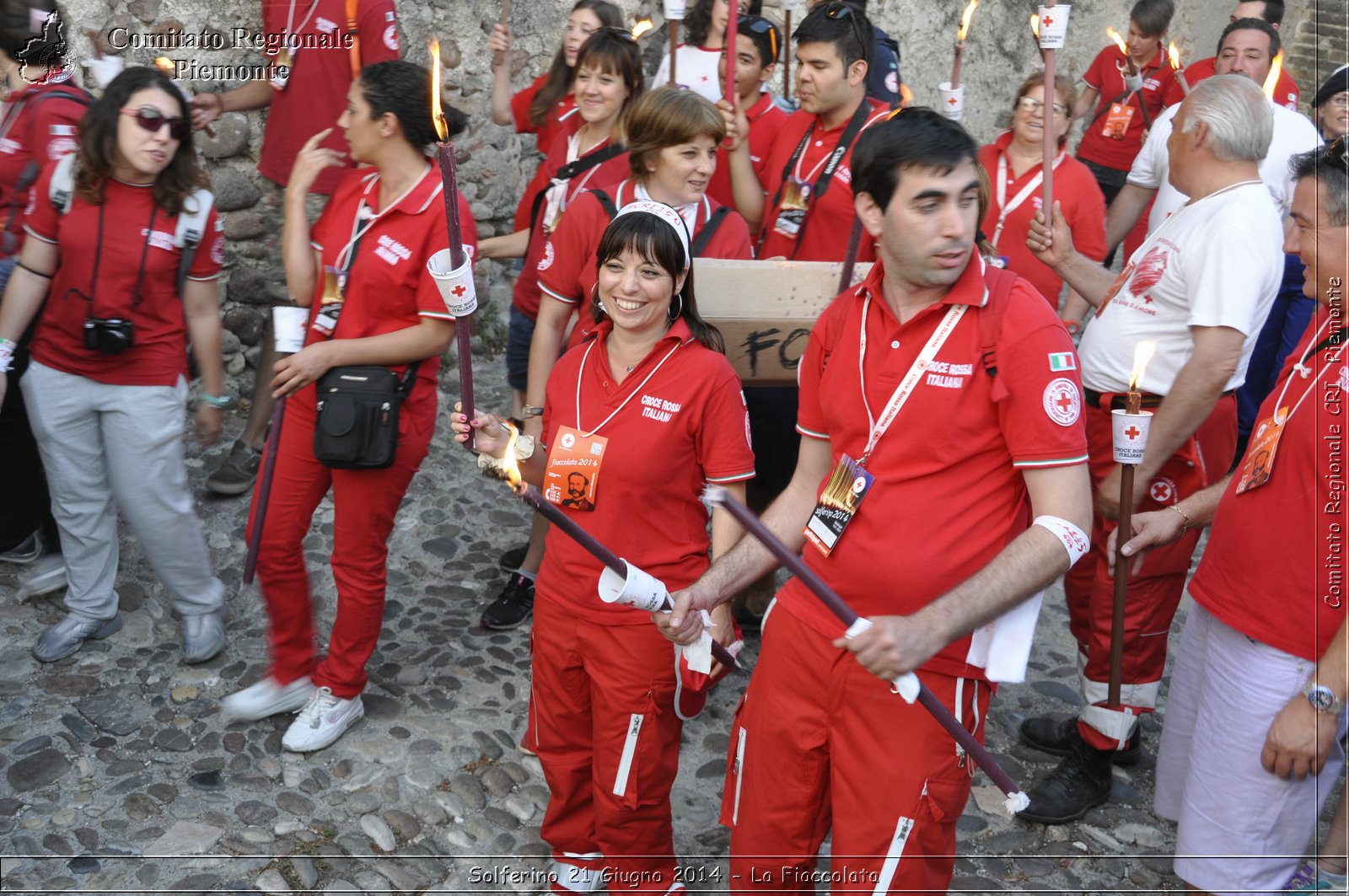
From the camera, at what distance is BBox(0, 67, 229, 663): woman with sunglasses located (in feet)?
14.2

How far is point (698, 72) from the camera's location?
21.1ft

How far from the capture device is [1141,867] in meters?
4.06

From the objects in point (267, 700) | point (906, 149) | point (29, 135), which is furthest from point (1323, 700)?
point (29, 135)

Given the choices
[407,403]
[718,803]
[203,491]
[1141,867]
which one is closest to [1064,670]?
[1141,867]

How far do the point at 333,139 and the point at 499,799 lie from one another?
10.6 feet

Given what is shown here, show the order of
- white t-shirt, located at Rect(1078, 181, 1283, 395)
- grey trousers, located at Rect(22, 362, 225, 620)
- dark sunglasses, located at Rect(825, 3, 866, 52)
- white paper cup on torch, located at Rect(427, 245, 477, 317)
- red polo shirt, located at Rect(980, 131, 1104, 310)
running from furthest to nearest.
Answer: red polo shirt, located at Rect(980, 131, 1104, 310), dark sunglasses, located at Rect(825, 3, 866, 52), grey trousers, located at Rect(22, 362, 225, 620), white t-shirt, located at Rect(1078, 181, 1283, 395), white paper cup on torch, located at Rect(427, 245, 477, 317)

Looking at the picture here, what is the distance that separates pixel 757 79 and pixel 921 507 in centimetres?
404

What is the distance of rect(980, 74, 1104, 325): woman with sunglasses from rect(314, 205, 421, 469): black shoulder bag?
2.82 m

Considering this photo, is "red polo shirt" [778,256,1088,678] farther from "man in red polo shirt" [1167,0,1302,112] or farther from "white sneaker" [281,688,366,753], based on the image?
"man in red polo shirt" [1167,0,1302,112]

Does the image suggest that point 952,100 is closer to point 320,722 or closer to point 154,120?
point 154,120

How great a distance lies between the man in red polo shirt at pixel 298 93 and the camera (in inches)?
223

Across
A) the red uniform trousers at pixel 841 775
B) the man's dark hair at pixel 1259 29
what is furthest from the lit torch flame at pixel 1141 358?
the man's dark hair at pixel 1259 29

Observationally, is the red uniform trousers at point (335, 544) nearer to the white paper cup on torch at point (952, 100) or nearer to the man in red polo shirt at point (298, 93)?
the man in red polo shirt at point (298, 93)

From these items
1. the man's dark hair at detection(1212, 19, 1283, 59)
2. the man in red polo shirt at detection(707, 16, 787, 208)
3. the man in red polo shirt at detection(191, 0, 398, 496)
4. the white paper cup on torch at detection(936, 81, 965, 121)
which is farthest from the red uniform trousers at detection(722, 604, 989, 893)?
the man's dark hair at detection(1212, 19, 1283, 59)
